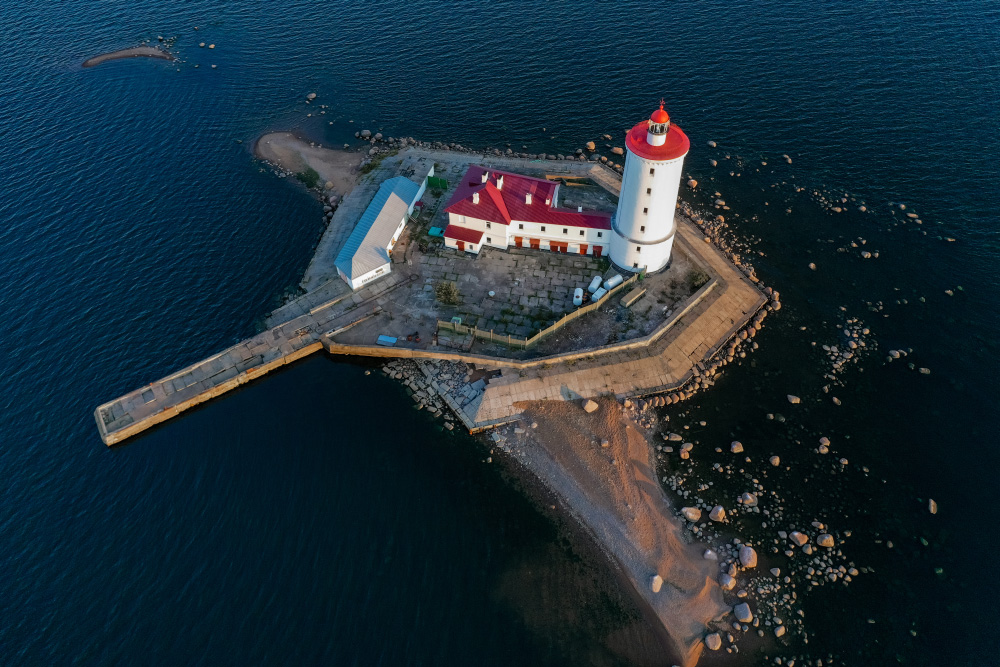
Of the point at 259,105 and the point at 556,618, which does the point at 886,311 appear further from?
the point at 259,105

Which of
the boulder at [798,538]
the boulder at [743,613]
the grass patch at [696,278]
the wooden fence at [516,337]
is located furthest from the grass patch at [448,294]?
the boulder at [743,613]

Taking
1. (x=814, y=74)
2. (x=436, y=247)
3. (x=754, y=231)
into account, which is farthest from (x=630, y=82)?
(x=436, y=247)

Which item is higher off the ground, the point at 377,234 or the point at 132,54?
the point at 132,54

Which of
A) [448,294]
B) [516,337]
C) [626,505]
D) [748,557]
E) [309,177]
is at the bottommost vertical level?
[748,557]

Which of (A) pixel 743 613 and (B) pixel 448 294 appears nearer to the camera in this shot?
(A) pixel 743 613

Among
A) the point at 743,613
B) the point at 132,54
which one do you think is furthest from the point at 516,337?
the point at 132,54

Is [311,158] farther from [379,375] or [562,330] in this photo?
[562,330]

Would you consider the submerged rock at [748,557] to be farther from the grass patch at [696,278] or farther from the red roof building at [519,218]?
the red roof building at [519,218]
